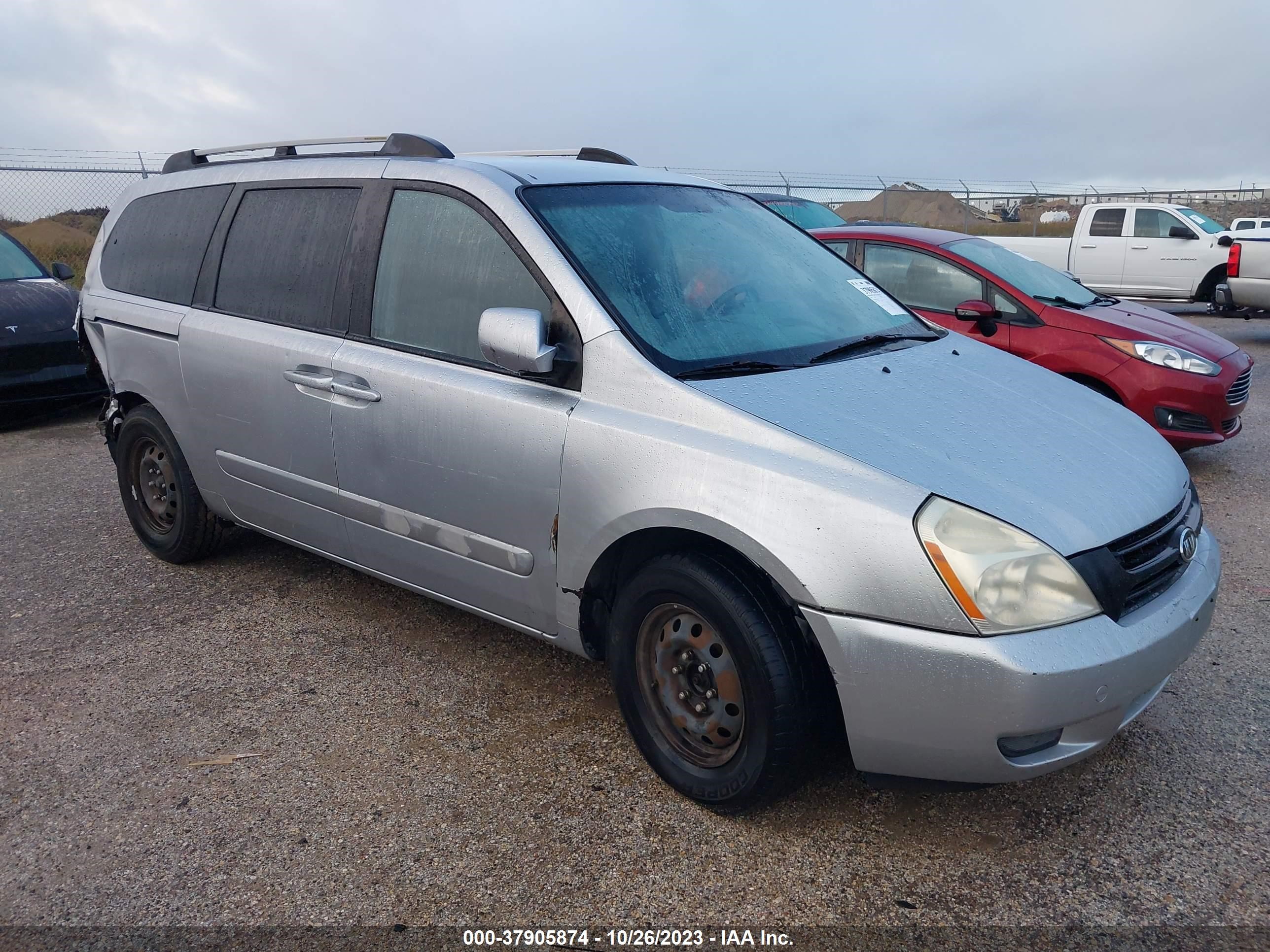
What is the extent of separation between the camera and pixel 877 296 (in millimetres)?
3801

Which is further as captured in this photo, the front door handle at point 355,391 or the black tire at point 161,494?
the black tire at point 161,494

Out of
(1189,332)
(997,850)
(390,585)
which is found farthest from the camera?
(1189,332)

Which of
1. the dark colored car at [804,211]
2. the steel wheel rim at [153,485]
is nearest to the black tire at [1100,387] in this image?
the steel wheel rim at [153,485]

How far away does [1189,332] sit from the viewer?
6.40 meters

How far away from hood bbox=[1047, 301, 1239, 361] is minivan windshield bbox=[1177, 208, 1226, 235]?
8.75 meters

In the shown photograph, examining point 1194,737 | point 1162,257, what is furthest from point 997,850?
point 1162,257

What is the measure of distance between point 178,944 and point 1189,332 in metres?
6.44

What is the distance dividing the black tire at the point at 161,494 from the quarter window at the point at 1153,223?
13.7 metres

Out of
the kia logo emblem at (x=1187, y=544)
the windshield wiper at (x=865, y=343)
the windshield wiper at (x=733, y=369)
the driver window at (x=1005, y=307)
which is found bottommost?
the kia logo emblem at (x=1187, y=544)

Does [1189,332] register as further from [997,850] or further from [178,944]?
[178,944]

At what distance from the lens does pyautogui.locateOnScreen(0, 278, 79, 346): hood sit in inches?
303

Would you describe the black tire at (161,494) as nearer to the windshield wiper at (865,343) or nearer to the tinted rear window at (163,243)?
the tinted rear window at (163,243)

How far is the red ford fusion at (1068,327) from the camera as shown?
5.84 m

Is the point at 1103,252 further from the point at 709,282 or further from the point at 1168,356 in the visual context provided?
the point at 709,282
